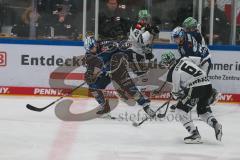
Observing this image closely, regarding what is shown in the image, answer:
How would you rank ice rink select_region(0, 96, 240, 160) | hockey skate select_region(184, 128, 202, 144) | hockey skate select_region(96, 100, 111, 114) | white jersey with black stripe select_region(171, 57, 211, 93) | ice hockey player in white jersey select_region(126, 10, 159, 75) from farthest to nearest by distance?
1. ice hockey player in white jersey select_region(126, 10, 159, 75)
2. hockey skate select_region(96, 100, 111, 114)
3. hockey skate select_region(184, 128, 202, 144)
4. white jersey with black stripe select_region(171, 57, 211, 93)
5. ice rink select_region(0, 96, 240, 160)

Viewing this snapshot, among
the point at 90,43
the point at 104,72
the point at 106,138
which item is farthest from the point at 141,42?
the point at 106,138

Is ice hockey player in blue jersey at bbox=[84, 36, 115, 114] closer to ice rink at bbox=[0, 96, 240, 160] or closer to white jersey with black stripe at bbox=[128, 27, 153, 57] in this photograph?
ice rink at bbox=[0, 96, 240, 160]

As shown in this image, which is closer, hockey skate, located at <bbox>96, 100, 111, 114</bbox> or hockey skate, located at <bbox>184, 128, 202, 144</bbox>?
hockey skate, located at <bbox>184, 128, 202, 144</bbox>

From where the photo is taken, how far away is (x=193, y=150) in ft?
17.8

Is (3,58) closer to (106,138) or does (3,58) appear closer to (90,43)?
(90,43)

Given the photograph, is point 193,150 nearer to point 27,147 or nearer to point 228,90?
point 27,147

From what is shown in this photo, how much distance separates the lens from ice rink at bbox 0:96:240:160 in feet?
16.8

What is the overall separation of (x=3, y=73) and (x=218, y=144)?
4.29m

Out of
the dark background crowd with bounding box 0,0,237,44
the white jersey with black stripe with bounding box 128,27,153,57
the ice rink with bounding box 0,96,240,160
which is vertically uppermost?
the dark background crowd with bounding box 0,0,237,44

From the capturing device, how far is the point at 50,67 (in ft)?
29.9

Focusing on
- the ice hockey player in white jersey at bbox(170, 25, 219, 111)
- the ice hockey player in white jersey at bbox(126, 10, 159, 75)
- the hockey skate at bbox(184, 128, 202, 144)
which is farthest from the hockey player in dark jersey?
the hockey skate at bbox(184, 128, 202, 144)

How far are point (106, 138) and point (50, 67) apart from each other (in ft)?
11.1

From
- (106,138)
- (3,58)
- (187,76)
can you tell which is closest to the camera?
(187,76)

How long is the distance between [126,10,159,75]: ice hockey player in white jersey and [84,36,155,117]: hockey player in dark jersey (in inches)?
15.7
